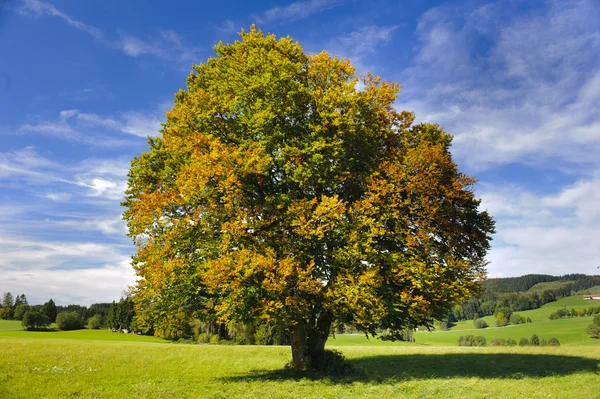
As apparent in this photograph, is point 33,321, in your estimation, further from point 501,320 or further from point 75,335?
point 501,320

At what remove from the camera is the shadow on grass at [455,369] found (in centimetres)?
2295

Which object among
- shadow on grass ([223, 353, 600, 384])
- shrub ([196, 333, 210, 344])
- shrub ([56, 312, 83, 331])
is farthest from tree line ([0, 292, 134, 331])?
shadow on grass ([223, 353, 600, 384])

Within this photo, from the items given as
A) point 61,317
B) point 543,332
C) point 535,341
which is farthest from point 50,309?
point 543,332

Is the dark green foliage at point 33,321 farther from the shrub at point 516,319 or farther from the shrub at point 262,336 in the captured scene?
the shrub at point 516,319

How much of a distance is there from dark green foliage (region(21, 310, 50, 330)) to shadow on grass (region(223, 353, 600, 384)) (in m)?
122

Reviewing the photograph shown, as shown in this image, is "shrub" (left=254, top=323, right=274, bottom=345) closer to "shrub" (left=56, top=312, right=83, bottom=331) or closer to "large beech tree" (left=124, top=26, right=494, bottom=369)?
"large beech tree" (left=124, top=26, right=494, bottom=369)

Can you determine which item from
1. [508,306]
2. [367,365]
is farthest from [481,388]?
[508,306]

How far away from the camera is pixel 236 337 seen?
74.8m

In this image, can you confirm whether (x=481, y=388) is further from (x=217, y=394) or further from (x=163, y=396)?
(x=163, y=396)

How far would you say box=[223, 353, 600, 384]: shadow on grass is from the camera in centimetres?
2295

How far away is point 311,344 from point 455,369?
10425 millimetres

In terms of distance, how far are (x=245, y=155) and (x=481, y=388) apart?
667 inches

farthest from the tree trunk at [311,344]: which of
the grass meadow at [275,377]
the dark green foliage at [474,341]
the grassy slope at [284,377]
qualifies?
the dark green foliage at [474,341]

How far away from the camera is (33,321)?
11838 cm
